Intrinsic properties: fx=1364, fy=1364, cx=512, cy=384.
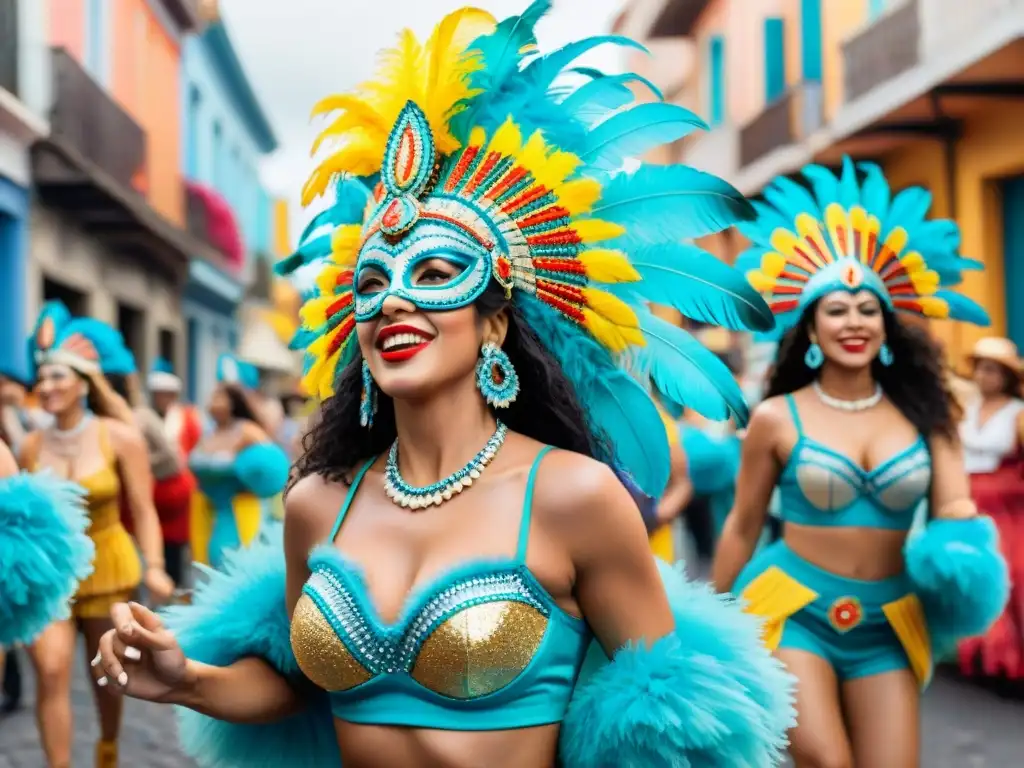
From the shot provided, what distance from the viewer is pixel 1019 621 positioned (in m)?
7.69

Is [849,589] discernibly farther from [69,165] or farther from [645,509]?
[69,165]

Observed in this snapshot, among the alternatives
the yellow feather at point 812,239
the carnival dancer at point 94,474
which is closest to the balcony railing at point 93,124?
the carnival dancer at point 94,474

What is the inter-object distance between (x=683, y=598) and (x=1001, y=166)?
1080 centimetres

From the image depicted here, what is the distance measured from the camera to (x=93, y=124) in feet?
55.0

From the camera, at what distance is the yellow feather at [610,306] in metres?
2.76

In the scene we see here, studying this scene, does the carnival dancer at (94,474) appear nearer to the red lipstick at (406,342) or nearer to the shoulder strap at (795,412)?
the shoulder strap at (795,412)

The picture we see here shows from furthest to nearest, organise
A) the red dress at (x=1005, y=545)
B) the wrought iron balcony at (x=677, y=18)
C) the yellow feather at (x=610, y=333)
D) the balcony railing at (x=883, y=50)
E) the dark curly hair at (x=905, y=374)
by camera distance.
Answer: the wrought iron balcony at (x=677, y=18) < the balcony railing at (x=883, y=50) < the red dress at (x=1005, y=545) < the dark curly hair at (x=905, y=374) < the yellow feather at (x=610, y=333)

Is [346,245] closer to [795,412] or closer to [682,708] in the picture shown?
[682,708]

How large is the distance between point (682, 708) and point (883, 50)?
12894mm

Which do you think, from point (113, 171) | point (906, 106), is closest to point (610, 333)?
point (906, 106)

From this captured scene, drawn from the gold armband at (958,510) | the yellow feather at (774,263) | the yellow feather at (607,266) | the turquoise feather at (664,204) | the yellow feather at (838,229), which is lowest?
the gold armband at (958,510)

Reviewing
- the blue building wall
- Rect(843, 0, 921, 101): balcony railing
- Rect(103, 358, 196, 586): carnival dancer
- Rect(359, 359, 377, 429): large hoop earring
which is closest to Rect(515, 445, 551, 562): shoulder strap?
Rect(359, 359, 377, 429): large hoop earring

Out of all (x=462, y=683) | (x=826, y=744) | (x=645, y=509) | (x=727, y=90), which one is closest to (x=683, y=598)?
(x=462, y=683)

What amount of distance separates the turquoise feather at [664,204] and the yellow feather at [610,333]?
179 millimetres
